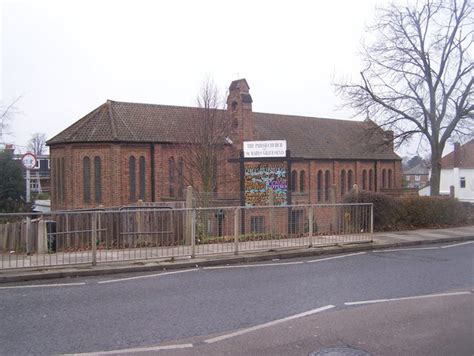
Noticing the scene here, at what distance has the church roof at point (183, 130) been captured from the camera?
34.2 meters

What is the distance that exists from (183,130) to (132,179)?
18.2ft

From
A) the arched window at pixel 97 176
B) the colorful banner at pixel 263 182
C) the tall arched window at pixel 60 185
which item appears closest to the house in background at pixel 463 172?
the arched window at pixel 97 176

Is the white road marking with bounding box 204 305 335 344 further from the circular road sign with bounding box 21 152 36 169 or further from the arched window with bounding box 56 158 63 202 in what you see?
the arched window with bounding box 56 158 63 202

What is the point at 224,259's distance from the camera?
38.4 ft

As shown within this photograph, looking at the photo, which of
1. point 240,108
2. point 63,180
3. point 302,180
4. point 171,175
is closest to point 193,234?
point 171,175

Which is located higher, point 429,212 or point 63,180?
point 63,180

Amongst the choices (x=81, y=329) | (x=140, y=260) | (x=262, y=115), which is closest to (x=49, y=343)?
(x=81, y=329)

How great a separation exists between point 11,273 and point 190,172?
79.2 feet

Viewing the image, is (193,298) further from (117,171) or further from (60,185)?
(60,185)

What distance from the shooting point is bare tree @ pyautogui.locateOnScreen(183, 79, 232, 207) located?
30.4 m

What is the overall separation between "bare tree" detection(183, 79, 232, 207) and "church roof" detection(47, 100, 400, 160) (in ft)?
6.40

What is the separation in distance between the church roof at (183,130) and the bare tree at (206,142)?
195 centimetres

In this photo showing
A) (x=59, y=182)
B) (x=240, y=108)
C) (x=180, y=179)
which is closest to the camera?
(x=180, y=179)

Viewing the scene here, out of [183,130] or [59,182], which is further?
[183,130]
